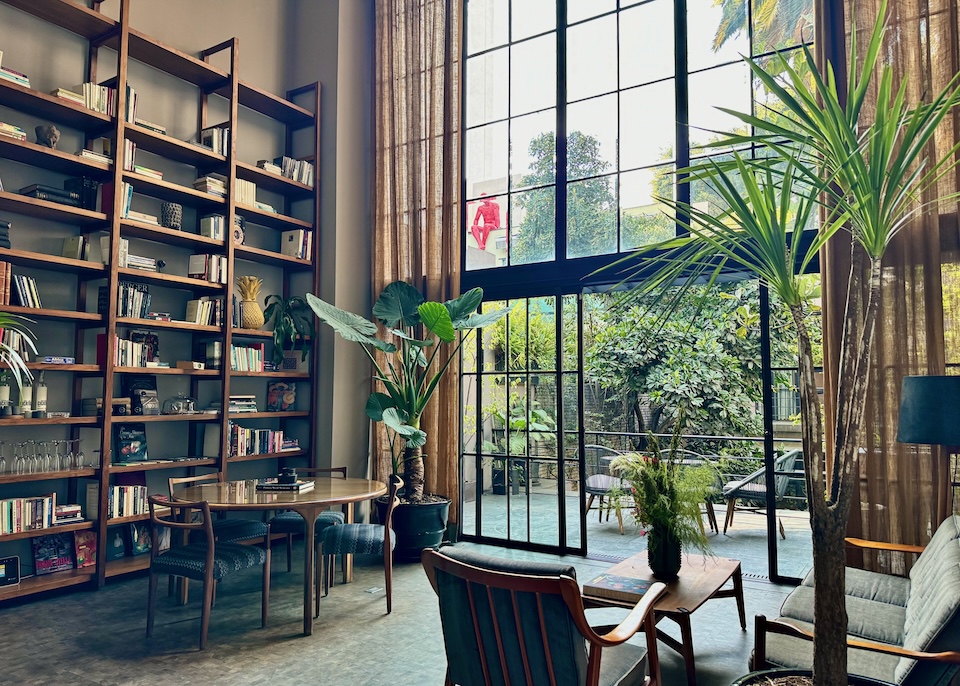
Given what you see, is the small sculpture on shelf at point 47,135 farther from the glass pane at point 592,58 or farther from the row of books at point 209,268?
the glass pane at point 592,58

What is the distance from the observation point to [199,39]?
5.55m

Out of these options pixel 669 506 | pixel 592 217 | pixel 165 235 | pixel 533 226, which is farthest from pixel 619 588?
pixel 165 235

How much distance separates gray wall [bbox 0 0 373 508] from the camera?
523 centimetres

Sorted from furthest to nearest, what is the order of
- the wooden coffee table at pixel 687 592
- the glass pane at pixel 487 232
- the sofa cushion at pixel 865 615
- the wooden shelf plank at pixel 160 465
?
the glass pane at pixel 487 232
the wooden shelf plank at pixel 160 465
the wooden coffee table at pixel 687 592
the sofa cushion at pixel 865 615

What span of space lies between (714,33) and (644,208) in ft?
4.48

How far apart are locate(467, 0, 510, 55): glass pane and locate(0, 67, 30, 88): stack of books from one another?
3.52 meters

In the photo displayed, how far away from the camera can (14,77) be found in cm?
412

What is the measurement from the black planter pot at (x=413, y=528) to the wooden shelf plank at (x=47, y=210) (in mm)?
2978

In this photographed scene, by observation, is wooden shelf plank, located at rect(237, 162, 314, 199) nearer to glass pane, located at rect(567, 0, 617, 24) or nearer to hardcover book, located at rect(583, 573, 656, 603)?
glass pane, located at rect(567, 0, 617, 24)

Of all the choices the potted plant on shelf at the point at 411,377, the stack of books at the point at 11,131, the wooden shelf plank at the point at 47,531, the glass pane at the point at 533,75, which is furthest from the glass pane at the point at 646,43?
the wooden shelf plank at the point at 47,531

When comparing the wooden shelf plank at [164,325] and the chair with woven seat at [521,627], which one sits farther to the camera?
the wooden shelf plank at [164,325]

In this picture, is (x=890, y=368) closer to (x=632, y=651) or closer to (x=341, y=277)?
(x=632, y=651)

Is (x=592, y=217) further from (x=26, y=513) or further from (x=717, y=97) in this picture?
(x=26, y=513)

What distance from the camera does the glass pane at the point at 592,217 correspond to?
524 centimetres
